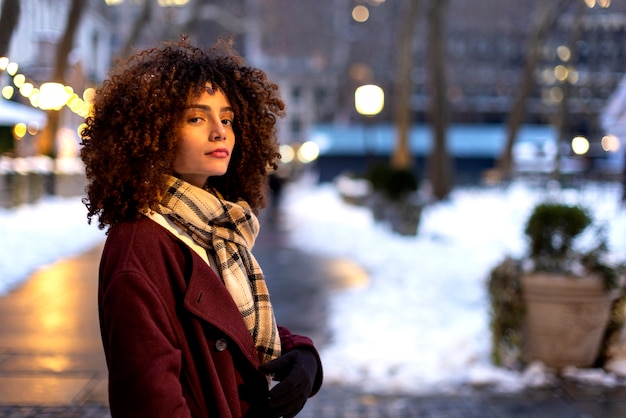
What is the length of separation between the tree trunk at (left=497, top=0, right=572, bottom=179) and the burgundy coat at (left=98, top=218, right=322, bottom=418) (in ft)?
87.5

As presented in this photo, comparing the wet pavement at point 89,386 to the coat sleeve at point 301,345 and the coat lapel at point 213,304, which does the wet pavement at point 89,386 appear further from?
the coat lapel at point 213,304

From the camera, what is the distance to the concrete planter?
6.56 meters

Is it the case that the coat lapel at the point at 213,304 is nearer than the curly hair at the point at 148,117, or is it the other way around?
the coat lapel at the point at 213,304

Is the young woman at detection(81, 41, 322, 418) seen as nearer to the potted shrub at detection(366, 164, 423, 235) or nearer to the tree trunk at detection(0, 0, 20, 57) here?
the tree trunk at detection(0, 0, 20, 57)

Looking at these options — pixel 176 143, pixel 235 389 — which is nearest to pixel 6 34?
pixel 176 143

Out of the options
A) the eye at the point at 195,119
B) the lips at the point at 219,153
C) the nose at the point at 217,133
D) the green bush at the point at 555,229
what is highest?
the eye at the point at 195,119

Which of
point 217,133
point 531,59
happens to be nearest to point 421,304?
point 217,133

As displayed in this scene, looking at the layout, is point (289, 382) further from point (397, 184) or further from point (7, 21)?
point (397, 184)

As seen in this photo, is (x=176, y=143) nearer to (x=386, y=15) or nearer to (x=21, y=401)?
(x=21, y=401)

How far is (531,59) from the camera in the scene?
31609 millimetres

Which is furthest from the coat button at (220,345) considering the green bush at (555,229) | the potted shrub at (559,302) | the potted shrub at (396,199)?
the potted shrub at (396,199)

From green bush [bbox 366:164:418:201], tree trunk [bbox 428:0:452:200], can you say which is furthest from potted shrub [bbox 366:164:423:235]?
tree trunk [bbox 428:0:452:200]

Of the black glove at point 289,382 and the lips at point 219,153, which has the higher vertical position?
the lips at point 219,153

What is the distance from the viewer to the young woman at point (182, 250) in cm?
209
